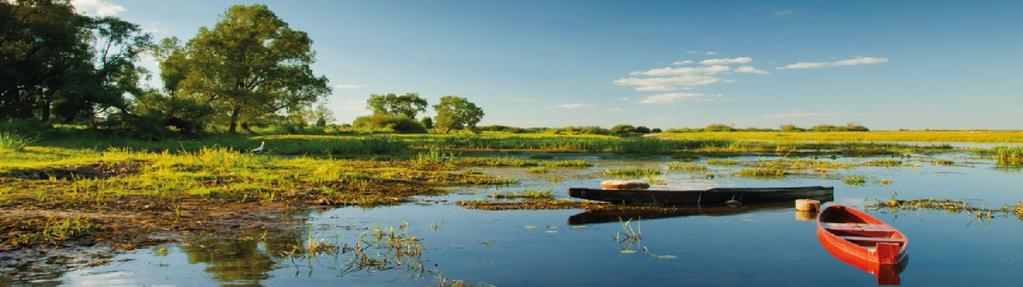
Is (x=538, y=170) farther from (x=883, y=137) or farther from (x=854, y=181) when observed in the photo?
(x=883, y=137)

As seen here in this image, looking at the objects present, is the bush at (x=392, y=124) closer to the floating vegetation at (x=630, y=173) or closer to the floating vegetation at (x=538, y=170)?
the floating vegetation at (x=538, y=170)

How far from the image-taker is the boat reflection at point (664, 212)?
42.9 feet

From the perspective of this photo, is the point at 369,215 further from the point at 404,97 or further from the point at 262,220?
the point at 404,97

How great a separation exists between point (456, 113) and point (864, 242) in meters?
84.9

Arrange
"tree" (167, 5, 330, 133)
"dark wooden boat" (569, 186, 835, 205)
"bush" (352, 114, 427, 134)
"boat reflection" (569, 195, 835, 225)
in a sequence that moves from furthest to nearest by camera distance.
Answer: "bush" (352, 114, 427, 134) → "tree" (167, 5, 330, 133) → "dark wooden boat" (569, 186, 835, 205) → "boat reflection" (569, 195, 835, 225)

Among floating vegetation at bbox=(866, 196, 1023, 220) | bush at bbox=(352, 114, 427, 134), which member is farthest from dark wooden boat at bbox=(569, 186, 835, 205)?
bush at bbox=(352, 114, 427, 134)

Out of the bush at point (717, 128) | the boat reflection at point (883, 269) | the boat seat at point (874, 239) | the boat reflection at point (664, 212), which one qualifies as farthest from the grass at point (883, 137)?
the boat reflection at point (883, 269)

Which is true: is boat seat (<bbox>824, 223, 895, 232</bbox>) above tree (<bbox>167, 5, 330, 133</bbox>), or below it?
below

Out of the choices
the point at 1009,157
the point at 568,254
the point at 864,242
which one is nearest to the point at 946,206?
the point at 864,242

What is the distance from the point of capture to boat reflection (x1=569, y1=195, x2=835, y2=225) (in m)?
13.1

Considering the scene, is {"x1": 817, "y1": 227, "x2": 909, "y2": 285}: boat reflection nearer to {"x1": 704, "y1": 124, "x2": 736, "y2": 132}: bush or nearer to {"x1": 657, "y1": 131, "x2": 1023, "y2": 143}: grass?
{"x1": 657, "y1": 131, "x2": 1023, "y2": 143}: grass

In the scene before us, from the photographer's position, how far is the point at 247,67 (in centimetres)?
4956

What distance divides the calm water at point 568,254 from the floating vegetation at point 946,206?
61 centimetres

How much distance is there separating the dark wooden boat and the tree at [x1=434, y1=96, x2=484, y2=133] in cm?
7711
